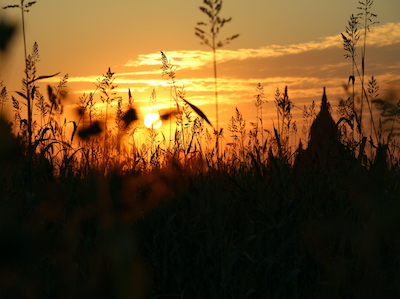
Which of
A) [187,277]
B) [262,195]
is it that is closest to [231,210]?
[262,195]

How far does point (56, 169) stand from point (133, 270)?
320 centimetres

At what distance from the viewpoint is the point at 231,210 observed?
2227 mm

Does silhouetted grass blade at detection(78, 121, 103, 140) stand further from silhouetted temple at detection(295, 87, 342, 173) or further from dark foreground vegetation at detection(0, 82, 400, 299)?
silhouetted temple at detection(295, 87, 342, 173)

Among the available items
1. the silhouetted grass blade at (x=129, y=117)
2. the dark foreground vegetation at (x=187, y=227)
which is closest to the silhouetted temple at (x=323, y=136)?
the dark foreground vegetation at (x=187, y=227)

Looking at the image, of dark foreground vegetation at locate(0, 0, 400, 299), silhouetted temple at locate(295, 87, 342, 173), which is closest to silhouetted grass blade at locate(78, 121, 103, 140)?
dark foreground vegetation at locate(0, 0, 400, 299)

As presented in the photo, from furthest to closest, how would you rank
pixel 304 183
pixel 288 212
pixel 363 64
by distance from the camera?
pixel 363 64, pixel 304 183, pixel 288 212

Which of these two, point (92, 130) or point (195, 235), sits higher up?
point (92, 130)

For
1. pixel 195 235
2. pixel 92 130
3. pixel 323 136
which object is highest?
pixel 92 130

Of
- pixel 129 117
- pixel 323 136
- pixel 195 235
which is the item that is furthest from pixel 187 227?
pixel 323 136

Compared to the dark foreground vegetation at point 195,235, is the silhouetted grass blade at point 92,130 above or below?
above

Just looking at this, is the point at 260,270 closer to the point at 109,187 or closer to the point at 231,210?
the point at 231,210

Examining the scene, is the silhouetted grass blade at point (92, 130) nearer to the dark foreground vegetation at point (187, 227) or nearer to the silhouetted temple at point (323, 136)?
the dark foreground vegetation at point (187, 227)

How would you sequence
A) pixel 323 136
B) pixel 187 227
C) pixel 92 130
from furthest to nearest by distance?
pixel 323 136
pixel 187 227
pixel 92 130

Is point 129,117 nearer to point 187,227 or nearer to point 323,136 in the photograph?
point 187,227
